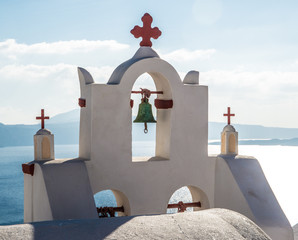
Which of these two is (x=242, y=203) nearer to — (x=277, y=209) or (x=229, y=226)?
(x=277, y=209)

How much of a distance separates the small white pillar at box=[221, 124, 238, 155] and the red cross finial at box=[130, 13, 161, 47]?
8.77ft

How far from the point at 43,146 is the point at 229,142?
13.5 feet

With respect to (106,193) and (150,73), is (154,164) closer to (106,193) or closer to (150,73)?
(150,73)

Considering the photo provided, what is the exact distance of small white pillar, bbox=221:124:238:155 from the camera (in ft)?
33.5

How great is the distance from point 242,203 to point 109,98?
137 inches

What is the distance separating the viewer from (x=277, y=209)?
9289mm

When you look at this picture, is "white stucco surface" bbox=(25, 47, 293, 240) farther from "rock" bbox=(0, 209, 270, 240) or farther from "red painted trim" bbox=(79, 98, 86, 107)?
"rock" bbox=(0, 209, 270, 240)

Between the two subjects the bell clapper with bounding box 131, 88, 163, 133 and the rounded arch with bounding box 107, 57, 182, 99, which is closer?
the rounded arch with bounding box 107, 57, 182, 99

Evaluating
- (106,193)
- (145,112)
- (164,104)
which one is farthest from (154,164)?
(106,193)

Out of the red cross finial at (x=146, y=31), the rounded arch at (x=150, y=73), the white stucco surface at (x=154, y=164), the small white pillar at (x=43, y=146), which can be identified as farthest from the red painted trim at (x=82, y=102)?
the red cross finial at (x=146, y=31)

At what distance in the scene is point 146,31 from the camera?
9461 millimetres

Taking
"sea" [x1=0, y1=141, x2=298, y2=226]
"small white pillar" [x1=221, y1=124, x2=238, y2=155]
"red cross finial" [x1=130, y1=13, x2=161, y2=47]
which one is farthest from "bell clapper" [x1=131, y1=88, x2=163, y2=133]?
"sea" [x1=0, y1=141, x2=298, y2=226]

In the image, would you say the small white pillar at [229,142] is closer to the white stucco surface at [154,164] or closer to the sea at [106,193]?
the white stucco surface at [154,164]

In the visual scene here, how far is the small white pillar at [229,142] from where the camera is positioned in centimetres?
1020
